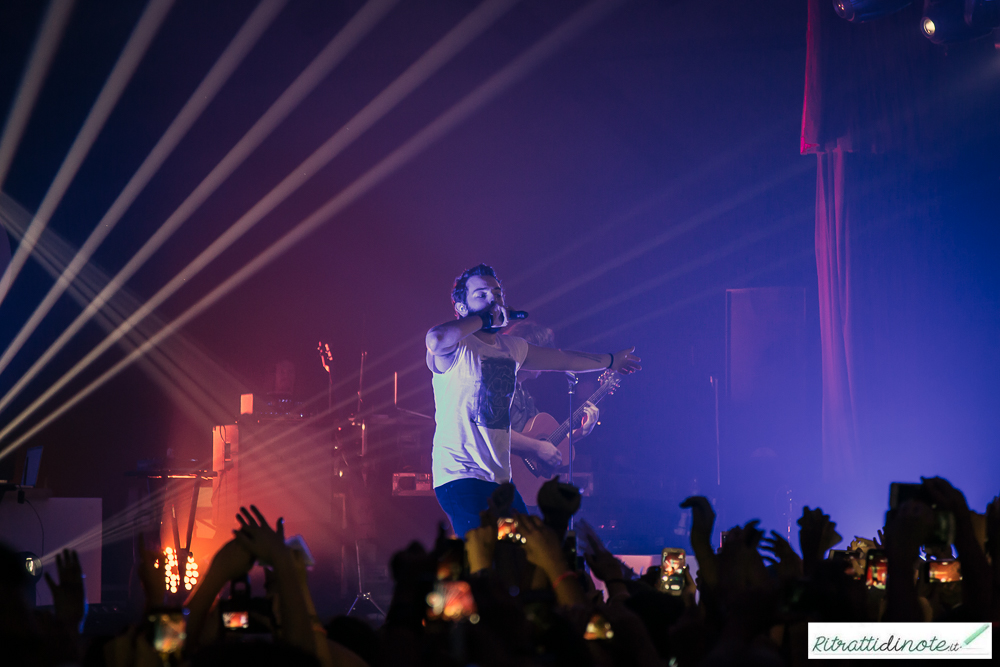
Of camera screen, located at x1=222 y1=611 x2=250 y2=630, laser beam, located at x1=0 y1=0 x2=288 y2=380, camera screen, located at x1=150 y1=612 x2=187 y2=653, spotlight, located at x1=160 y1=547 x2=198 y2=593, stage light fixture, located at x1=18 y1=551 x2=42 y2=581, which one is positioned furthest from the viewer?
laser beam, located at x1=0 y1=0 x2=288 y2=380

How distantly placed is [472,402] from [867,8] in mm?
3735

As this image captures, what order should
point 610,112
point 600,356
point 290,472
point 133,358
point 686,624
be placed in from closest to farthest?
point 686,624, point 600,356, point 290,472, point 133,358, point 610,112

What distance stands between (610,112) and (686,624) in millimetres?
7250

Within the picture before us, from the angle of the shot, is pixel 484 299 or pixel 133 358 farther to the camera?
pixel 133 358

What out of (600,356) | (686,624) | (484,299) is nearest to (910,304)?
(600,356)

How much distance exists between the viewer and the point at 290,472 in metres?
6.64

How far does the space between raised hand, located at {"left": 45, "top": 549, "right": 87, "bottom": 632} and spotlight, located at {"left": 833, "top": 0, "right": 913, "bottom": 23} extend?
544 cm

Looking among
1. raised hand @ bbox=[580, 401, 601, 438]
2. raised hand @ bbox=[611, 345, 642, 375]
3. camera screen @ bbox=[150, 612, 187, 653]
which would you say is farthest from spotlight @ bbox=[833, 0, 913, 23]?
camera screen @ bbox=[150, 612, 187, 653]

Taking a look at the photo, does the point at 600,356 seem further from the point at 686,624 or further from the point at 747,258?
the point at 747,258

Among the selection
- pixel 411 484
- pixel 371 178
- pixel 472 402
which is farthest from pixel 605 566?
pixel 371 178

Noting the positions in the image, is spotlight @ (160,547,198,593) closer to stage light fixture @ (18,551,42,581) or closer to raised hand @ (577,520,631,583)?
stage light fixture @ (18,551,42,581)

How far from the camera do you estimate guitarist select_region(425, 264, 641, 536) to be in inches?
146

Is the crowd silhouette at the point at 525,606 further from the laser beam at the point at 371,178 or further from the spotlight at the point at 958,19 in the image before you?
the laser beam at the point at 371,178

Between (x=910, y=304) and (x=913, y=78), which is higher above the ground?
(x=913, y=78)
